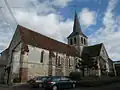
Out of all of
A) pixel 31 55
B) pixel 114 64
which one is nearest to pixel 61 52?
pixel 31 55

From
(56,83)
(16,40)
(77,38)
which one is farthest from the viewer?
(77,38)

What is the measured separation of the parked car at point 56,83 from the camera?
13.8 meters

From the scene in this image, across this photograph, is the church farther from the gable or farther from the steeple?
the steeple

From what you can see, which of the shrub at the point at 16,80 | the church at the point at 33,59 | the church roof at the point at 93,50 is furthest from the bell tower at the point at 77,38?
the shrub at the point at 16,80

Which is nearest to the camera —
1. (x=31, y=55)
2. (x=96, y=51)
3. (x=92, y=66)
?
(x=31, y=55)

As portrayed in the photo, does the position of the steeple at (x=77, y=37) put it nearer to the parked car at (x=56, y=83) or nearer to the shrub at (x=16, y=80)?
the shrub at (x=16, y=80)

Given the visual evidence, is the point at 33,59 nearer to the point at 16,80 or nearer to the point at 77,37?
the point at 16,80

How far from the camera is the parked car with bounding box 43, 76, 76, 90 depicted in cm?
1383

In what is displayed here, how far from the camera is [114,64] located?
147ft

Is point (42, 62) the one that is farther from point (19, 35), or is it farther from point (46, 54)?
point (19, 35)

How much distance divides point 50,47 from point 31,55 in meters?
6.25

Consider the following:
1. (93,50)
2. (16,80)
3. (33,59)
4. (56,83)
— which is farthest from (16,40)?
(93,50)

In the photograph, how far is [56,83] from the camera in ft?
46.5

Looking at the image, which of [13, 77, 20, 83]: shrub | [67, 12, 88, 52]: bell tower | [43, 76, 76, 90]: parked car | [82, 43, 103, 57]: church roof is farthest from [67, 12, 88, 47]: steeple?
[43, 76, 76, 90]: parked car
